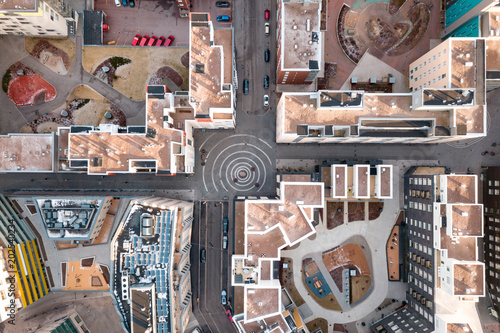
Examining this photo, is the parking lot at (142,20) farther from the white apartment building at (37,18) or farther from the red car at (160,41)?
the white apartment building at (37,18)

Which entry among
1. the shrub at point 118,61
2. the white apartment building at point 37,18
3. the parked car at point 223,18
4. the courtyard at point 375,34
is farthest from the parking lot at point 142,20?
the courtyard at point 375,34

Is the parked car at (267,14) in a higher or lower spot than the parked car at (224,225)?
higher

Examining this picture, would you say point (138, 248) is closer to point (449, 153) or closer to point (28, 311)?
point (28, 311)

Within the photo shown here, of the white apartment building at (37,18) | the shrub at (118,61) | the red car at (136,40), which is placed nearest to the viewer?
the white apartment building at (37,18)

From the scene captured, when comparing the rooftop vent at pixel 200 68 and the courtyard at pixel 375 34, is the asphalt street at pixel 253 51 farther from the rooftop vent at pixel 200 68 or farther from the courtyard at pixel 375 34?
the rooftop vent at pixel 200 68

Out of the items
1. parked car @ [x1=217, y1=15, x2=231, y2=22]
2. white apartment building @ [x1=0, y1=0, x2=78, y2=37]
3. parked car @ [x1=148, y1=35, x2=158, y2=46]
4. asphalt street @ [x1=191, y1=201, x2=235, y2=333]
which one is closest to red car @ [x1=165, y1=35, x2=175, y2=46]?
parked car @ [x1=148, y1=35, x2=158, y2=46]

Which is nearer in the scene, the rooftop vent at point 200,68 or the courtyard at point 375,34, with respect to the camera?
the rooftop vent at point 200,68

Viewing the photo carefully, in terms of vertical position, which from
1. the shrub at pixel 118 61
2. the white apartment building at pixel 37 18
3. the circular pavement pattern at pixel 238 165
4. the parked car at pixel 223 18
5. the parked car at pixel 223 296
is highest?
the parked car at pixel 223 18

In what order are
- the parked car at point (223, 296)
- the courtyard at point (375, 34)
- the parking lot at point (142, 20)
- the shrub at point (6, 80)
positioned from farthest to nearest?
1. the courtyard at point (375, 34)
2. the parking lot at point (142, 20)
3. the shrub at point (6, 80)
4. the parked car at point (223, 296)
